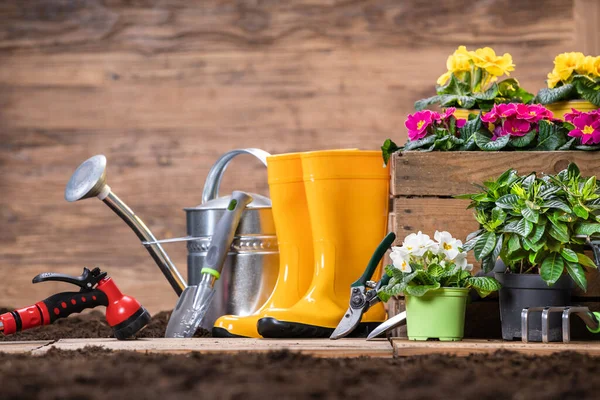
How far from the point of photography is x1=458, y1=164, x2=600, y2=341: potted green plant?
3.98 feet

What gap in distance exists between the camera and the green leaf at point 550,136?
1.46 meters

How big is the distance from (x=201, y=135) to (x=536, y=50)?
42.8 inches

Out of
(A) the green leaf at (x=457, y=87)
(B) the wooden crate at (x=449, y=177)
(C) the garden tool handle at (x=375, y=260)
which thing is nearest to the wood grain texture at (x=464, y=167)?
(B) the wooden crate at (x=449, y=177)

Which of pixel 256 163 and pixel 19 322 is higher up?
pixel 256 163

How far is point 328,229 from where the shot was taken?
1538mm

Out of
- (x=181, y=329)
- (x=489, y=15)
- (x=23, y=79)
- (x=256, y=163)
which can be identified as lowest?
(x=181, y=329)

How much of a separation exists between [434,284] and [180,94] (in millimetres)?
1447

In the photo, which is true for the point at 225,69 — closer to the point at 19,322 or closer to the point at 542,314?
the point at 19,322

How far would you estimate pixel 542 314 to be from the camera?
1.24m

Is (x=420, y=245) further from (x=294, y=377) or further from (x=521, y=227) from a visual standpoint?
(x=294, y=377)

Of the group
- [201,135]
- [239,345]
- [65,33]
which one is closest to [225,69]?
[201,135]

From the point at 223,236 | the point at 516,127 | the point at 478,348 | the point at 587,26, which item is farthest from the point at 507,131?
the point at 587,26

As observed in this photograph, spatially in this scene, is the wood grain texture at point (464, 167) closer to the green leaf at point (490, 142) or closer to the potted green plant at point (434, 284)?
the green leaf at point (490, 142)

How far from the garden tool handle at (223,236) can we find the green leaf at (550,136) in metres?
0.62
